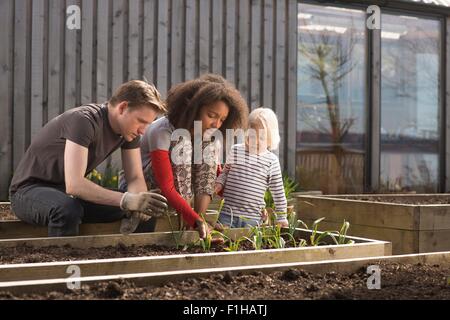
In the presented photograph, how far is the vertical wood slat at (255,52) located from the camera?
23.1ft

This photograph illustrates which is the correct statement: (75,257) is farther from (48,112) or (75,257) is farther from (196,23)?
(196,23)

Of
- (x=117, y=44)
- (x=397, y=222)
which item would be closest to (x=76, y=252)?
(x=397, y=222)

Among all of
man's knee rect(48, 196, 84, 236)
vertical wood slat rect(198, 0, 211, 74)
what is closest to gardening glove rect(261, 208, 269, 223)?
man's knee rect(48, 196, 84, 236)

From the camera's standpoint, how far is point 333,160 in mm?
7676

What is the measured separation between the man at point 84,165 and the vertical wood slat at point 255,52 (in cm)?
356

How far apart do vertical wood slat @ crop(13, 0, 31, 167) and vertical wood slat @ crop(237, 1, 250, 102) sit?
2.16 m

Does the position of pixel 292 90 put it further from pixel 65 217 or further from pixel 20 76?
pixel 65 217

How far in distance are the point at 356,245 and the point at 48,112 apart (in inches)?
150

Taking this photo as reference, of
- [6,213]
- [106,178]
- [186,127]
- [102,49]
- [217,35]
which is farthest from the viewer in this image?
[217,35]

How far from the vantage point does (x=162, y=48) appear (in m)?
6.59

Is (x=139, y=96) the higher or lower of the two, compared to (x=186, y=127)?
higher

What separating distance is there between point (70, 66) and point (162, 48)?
0.93 m

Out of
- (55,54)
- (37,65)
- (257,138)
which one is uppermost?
(55,54)
